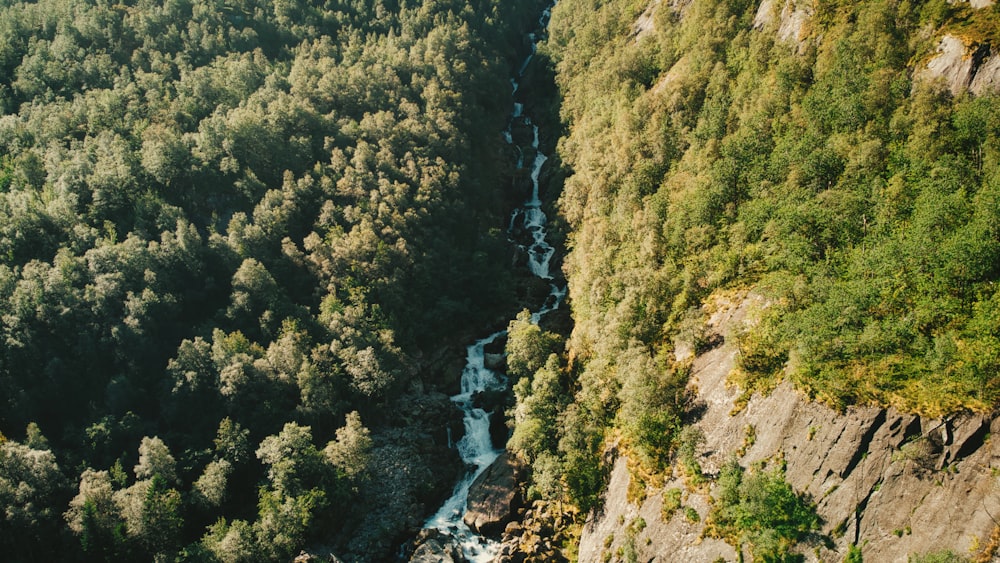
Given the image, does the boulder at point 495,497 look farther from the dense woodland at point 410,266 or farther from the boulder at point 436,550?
the boulder at point 436,550

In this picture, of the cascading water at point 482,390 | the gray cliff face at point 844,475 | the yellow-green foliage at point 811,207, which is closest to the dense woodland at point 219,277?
the cascading water at point 482,390

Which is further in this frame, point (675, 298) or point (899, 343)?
point (675, 298)

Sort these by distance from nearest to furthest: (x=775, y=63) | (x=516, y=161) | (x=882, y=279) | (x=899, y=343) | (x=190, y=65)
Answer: (x=899, y=343)
(x=882, y=279)
(x=775, y=63)
(x=190, y=65)
(x=516, y=161)

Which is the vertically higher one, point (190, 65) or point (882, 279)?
point (882, 279)

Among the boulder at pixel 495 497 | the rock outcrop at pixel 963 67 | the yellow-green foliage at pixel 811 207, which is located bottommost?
the boulder at pixel 495 497

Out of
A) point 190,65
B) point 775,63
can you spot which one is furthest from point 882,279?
point 190,65

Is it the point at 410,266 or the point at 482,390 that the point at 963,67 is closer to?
the point at 482,390

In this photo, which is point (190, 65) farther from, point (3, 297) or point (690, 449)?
point (690, 449)
